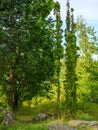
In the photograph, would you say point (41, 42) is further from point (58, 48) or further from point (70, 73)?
point (70, 73)

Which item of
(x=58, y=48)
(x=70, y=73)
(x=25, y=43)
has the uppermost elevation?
(x=25, y=43)

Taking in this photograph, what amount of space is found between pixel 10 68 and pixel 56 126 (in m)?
11.9

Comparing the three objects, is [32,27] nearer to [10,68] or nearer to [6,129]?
[10,68]

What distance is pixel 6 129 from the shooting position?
22.3m

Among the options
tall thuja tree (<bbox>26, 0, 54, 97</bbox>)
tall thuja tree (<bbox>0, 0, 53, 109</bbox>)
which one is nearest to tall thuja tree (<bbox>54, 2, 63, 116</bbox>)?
tall thuja tree (<bbox>26, 0, 54, 97</bbox>)

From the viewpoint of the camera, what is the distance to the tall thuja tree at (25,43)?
30969 millimetres

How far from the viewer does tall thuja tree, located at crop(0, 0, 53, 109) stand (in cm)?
3097

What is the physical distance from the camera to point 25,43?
3147 centimetres

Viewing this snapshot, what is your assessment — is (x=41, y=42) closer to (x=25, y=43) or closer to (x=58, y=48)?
(x=58, y=48)

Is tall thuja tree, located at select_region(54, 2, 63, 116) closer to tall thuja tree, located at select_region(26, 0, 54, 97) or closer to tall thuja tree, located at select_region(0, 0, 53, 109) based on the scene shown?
tall thuja tree, located at select_region(26, 0, 54, 97)

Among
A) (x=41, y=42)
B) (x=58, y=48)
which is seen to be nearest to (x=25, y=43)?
(x=41, y=42)

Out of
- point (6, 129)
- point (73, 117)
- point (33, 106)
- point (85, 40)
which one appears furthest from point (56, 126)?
point (85, 40)

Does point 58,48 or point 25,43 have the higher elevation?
point 25,43

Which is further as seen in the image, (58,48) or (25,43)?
(58,48)
